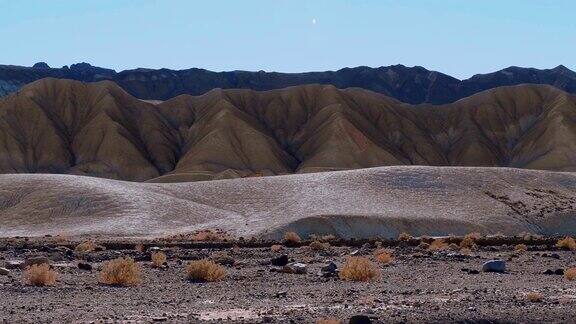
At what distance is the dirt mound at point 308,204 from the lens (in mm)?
48688

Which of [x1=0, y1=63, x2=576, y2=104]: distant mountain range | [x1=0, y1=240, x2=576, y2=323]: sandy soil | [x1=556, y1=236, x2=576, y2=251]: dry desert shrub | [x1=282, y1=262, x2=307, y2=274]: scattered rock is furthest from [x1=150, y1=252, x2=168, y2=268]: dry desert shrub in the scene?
[x1=0, y1=63, x2=576, y2=104]: distant mountain range

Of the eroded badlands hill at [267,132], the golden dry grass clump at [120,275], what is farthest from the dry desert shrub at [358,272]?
the eroded badlands hill at [267,132]

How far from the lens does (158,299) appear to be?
1686 centimetres

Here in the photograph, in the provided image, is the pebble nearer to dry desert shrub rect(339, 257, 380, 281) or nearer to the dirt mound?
dry desert shrub rect(339, 257, 380, 281)

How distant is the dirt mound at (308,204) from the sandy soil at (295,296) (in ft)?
71.3

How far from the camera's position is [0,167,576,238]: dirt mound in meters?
48.7

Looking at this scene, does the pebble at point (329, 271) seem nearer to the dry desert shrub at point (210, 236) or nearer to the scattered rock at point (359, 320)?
the scattered rock at point (359, 320)

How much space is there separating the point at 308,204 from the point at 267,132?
72488 millimetres

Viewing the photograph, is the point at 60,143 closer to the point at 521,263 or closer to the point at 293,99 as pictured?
the point at 293,99

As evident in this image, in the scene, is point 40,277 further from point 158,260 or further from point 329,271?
point 329,271

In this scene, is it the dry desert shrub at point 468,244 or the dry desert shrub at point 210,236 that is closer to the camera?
the dry desert shrub at point 468,244

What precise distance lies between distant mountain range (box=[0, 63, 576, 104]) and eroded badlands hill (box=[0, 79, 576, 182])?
5128cm

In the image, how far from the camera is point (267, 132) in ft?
410

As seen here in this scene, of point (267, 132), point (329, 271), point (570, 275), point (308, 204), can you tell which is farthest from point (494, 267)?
point (267, 132)
